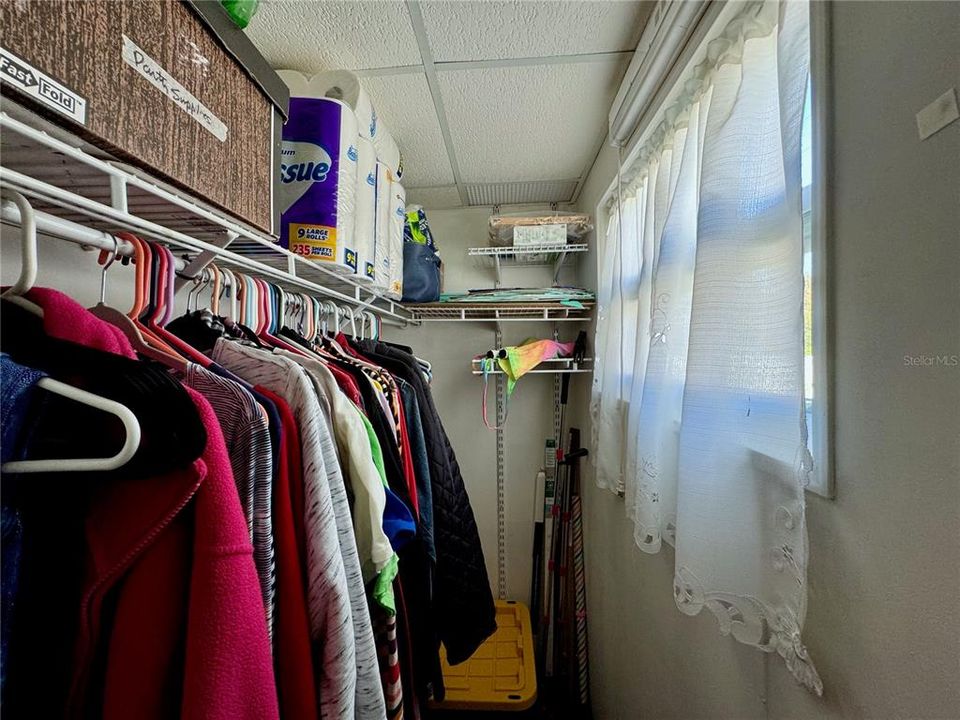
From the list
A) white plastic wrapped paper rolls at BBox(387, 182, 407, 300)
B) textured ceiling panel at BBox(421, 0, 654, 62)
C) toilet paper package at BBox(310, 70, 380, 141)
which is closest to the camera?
textured ceiling panel at BBox(421, 0, 654, 62)

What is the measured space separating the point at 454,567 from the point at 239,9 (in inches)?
43.2

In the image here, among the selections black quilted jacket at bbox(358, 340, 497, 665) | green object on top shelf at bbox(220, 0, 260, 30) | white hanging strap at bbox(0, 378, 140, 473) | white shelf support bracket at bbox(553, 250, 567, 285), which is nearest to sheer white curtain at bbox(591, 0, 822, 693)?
black quilted jacket at bbox(358, 340, 497, 665)

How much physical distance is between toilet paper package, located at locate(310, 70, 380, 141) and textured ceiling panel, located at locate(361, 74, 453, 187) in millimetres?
91

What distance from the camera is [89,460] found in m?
0.30

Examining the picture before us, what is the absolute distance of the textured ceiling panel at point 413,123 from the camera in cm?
109

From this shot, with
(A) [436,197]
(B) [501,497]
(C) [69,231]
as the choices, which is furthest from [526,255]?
(C) [69,231]

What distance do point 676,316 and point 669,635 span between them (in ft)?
2.34

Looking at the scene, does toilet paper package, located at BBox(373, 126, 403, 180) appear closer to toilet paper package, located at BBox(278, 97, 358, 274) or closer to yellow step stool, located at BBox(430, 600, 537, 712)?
toilet paper package, located at BBox(278, 97, 358, 274)

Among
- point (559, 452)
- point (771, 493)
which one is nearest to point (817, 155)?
point (771, 493)

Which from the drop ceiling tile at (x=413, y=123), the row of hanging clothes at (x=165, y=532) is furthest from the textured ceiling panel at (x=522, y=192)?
the row of hanging clothes at (x=165, y=532)

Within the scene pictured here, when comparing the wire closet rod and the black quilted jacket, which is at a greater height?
the wire closet rod

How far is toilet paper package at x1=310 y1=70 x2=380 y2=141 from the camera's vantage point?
39.3 inches

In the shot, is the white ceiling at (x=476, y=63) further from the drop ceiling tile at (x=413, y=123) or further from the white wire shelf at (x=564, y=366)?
the white wire shelf at (x=564, y=366)

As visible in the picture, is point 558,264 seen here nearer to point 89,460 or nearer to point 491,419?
point 491,419
